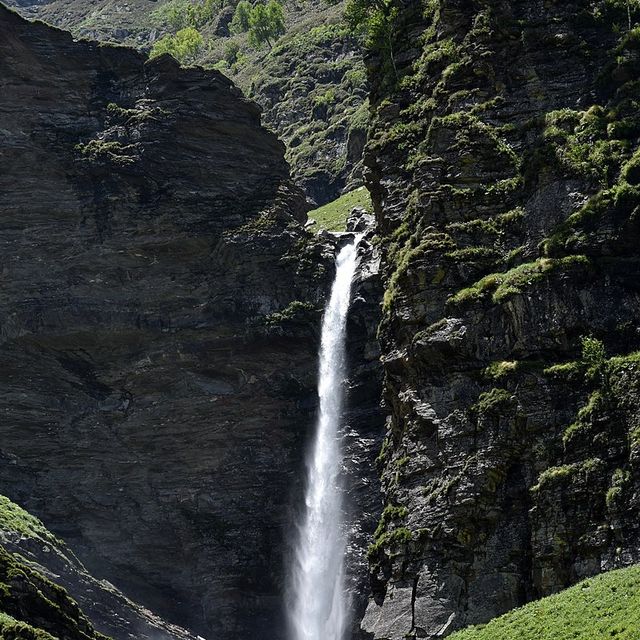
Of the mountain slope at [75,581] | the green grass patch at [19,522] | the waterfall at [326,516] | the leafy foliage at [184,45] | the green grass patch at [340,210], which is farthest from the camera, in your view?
the leafy foliage at [184,45]

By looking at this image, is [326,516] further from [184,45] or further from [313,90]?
[184,45]

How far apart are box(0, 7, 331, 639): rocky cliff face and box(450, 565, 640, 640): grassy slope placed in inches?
1120

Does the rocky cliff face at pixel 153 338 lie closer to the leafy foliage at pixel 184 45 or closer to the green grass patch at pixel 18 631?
the green grass patch at pixel 18 631

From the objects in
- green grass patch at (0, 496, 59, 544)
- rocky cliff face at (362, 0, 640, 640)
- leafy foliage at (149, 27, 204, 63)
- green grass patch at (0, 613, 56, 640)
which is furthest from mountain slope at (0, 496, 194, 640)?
leafy foliage at (149, 27, 204, 63)

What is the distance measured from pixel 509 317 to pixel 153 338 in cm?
2972

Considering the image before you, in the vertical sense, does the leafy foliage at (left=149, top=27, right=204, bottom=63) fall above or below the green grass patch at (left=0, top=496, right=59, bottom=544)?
above

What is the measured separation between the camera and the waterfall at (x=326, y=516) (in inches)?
2469

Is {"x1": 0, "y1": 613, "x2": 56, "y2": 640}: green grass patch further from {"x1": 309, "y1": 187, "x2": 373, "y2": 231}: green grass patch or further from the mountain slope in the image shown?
{"x1": 309, "y1": 187, "x2": 373, "y2": 231}: green grass patch

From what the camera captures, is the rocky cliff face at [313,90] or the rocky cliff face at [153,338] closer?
the rocky cliff face at [153,338]

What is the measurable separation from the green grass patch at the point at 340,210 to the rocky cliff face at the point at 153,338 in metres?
11.2

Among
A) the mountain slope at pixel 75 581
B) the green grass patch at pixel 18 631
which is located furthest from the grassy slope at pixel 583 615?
the mountain slope at pixel 75 581

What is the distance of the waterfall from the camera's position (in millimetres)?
62719

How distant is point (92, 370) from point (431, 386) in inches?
1152

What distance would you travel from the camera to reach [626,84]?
53.6 metres
